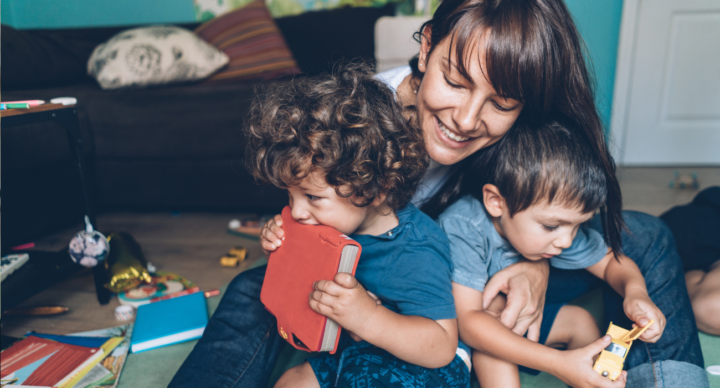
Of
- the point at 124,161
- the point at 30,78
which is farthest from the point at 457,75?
the point at 30,78

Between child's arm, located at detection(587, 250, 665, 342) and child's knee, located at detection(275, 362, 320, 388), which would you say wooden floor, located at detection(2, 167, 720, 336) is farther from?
child's arm, located at detection(587, 250, 665, 342)

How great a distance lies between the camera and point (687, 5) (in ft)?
7.20

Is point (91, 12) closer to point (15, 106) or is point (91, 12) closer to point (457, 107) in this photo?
point (15, 106)

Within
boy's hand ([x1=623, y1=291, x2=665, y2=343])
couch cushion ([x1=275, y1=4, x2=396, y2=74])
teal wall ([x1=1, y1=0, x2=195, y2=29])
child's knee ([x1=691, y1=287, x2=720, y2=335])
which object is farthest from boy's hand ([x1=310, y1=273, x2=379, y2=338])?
teal wall ([x1=1, y1=0, x2=195, y2=29])

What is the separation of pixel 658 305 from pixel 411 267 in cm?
49

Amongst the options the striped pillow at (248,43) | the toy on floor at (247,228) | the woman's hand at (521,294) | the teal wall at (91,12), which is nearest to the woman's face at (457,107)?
the woman's hand at (521,294)

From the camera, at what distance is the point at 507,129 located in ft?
2.56

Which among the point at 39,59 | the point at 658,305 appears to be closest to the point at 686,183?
the point at 658,305

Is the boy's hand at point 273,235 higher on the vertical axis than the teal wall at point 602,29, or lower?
lower

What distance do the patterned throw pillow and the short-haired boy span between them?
1.51 meters

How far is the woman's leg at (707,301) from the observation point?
0.94 m

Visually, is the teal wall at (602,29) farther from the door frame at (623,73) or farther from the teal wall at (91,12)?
the teal wall at (91,12)

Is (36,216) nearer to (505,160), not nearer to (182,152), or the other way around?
(182,152)

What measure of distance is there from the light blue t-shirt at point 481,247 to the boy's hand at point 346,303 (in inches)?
8.7
